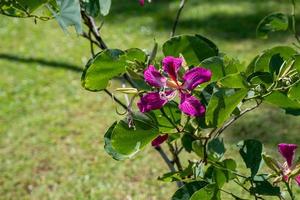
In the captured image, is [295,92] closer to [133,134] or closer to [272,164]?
[272,164]

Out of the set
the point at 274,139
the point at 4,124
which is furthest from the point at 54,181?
the point at 274,139

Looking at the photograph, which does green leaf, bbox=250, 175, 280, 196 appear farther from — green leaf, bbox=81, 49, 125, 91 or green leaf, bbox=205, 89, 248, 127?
green leaf, bbox=81, 49, 125, 91

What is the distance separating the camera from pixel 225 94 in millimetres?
890

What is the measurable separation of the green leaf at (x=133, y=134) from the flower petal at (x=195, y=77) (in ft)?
0.37

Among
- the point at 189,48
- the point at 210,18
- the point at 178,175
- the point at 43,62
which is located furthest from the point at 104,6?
the point at 210,18

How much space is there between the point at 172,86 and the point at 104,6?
0.63ft

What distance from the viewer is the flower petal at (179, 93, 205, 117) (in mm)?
895

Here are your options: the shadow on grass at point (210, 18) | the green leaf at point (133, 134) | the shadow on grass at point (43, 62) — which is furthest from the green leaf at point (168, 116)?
the shadow on grass at point (210, 18)

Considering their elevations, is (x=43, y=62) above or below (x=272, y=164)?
below

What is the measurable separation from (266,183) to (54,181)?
218 centimetres

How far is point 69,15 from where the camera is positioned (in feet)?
2.65

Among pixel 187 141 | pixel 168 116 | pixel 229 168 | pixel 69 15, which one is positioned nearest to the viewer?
pixel 69 15

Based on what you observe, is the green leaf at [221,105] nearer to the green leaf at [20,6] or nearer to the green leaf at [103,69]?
the green leaf at [103,69]

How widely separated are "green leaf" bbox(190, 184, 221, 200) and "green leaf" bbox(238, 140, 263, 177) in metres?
0.14
